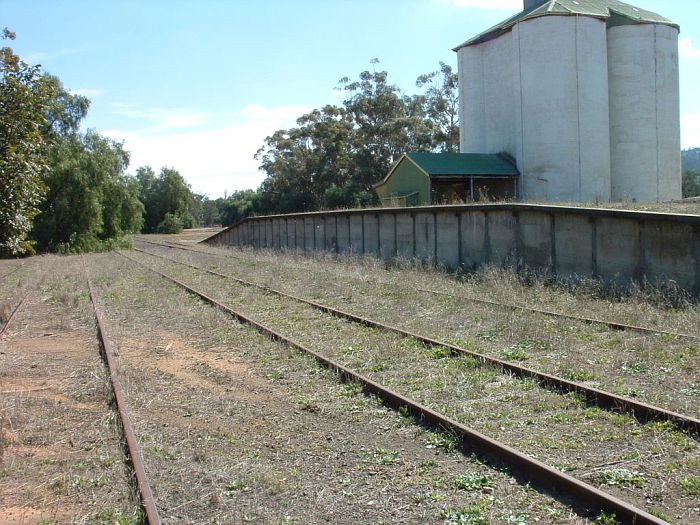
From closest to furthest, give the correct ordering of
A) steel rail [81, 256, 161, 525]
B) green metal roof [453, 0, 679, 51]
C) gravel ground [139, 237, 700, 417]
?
steel rail [81, 256, 161, 525]
gravel ground [139, 237, 700, 417]
green metal roof [453, 0, 679, 51]

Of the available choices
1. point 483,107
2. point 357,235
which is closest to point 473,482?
point 357,235

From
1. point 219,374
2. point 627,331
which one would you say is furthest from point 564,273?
point 219,374

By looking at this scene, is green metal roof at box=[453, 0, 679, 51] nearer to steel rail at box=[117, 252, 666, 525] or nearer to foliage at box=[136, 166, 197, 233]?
steel rail at box=[117, 252, 666, 525]

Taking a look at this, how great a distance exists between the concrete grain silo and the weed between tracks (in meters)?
31.4

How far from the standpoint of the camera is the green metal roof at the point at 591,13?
38.5m

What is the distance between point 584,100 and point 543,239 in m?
24.5

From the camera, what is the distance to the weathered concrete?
528 inches

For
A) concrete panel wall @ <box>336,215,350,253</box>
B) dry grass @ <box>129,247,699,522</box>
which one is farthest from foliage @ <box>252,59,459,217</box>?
dry grass @ <box>129,247,699,522</box>

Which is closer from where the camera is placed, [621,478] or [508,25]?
[621,478]

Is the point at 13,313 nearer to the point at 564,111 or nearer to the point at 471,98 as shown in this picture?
the point at 564,111

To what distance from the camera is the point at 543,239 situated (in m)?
16.9

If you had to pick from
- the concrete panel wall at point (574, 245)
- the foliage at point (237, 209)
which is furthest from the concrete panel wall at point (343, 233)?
the foliage at point (237, 209)

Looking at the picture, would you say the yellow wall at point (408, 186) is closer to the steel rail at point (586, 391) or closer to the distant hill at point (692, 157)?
the steel rail at point (586, 391)

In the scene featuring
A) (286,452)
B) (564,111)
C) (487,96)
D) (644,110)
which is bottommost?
(286,452)
